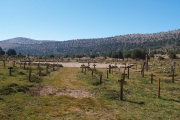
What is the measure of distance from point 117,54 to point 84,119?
87678 millimetres

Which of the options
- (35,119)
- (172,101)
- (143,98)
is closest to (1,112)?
(35,119)

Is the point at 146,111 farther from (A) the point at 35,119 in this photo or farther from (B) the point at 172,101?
(A) the point at 35,119

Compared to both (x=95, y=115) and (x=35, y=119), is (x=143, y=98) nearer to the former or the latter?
(x=95, y=115)

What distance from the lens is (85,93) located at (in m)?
14.4

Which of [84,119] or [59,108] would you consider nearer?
[84,119]

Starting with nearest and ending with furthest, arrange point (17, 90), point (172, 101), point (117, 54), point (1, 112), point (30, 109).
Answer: point (1, 112) → point (30, 109) → point (172, 101) → point (17, 90) → point (117, 54)

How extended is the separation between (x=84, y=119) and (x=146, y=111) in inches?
164

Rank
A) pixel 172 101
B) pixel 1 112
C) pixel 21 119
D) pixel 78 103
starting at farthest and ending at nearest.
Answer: pixel 172 101, pixel 78 103, pixel 1 112, pixel 21 119

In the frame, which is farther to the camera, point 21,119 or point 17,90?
point 17,90

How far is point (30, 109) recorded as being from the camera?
9781 millimetres

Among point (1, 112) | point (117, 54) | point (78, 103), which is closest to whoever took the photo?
point (1, 112)

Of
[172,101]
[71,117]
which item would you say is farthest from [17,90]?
[172,101]

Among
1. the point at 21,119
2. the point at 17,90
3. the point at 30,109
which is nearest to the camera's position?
the point at 21,119

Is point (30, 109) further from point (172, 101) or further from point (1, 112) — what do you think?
point (172, 101)
